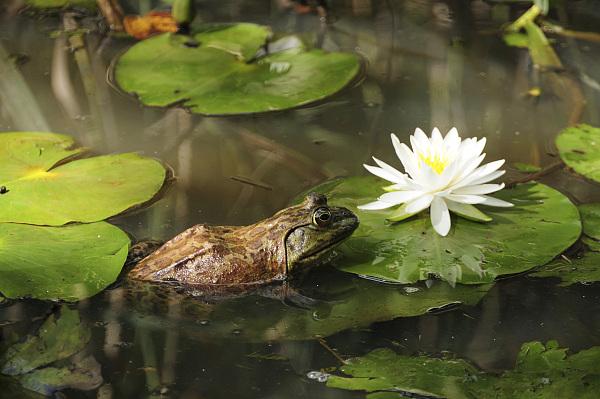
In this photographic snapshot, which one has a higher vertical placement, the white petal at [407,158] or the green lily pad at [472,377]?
the white petal at [407,158]

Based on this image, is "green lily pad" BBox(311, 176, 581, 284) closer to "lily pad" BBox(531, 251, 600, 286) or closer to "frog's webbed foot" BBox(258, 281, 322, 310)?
"lily pad" BBox(531, 251, 600, 286)

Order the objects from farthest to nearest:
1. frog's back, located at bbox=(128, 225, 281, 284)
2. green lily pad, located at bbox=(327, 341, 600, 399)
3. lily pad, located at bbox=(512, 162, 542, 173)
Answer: lily pad, located at bbox=(512, 162, 542, 173)
frog's back, located at bbox=(128, 225, 281, 284)
green lily pad, located at bbox=(327, 341, 600, 399)

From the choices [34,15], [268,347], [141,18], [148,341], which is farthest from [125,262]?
[34,15]

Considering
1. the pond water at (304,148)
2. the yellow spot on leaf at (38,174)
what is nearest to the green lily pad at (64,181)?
the yellow spot on leaf at (38,174)

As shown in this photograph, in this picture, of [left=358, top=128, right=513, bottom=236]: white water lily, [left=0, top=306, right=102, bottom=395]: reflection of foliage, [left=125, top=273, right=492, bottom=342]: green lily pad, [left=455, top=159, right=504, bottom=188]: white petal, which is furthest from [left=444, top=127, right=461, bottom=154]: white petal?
[left=0, top=306, right=102, bottom=395]: reflection of foliage

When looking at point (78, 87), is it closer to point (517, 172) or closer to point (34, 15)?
point (34, 15)

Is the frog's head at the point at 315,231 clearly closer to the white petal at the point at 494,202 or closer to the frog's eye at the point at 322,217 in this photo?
the frog's eye at the point at 322,217

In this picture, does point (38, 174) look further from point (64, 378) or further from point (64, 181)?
point (64, 378)
